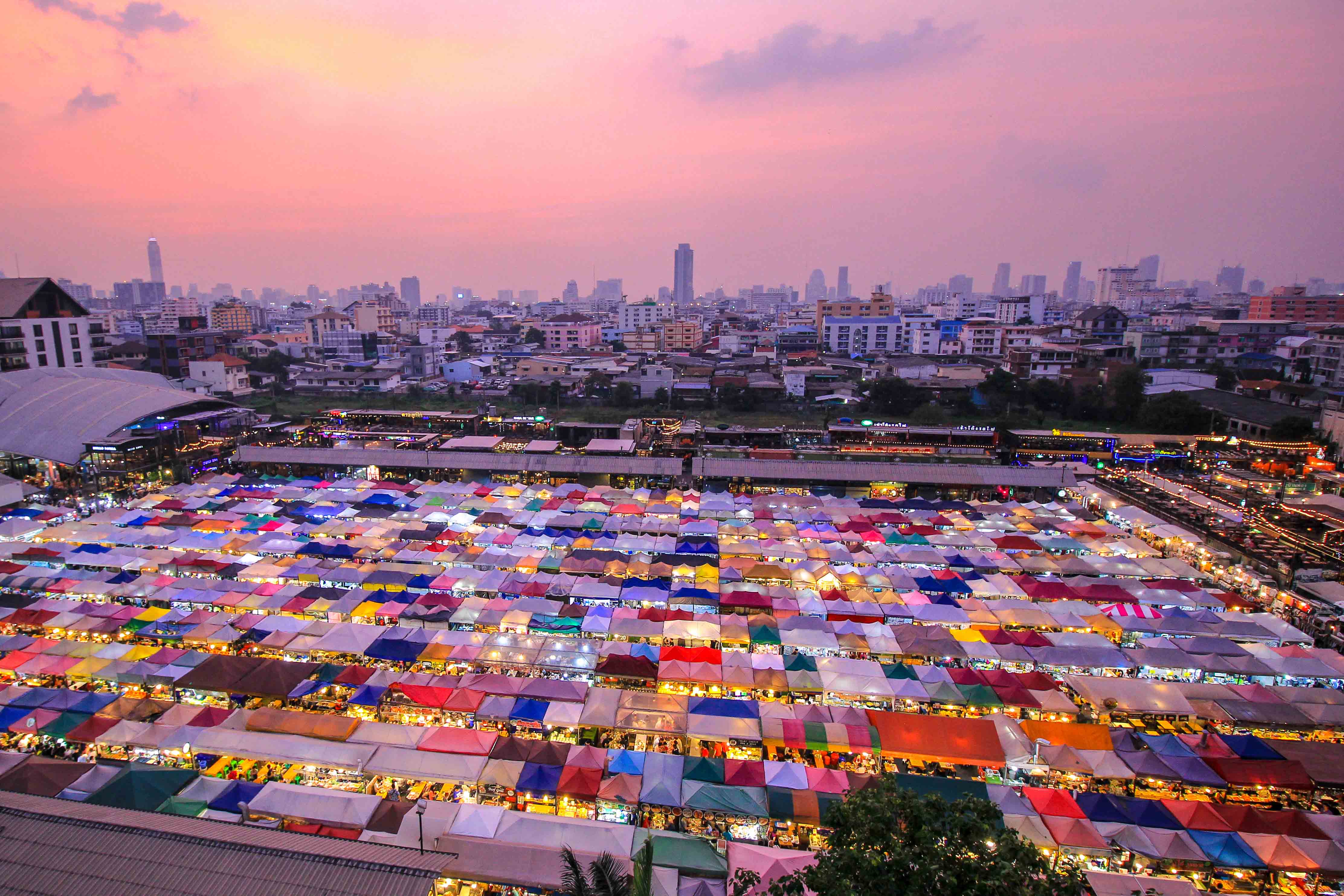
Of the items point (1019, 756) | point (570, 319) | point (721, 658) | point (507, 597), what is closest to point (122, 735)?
point (507, 597)

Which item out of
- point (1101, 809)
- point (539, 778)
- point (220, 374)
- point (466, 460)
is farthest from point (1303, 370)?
point (220, 374)

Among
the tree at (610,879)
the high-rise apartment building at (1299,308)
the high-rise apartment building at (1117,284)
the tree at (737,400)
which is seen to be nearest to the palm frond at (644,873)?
the tree at (610,879)

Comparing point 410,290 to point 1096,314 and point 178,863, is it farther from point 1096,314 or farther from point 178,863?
point 178,863

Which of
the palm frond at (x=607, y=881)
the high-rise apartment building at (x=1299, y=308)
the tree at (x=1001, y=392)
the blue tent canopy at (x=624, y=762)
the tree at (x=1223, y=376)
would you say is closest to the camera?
the palm frond at (x=607, y=881)

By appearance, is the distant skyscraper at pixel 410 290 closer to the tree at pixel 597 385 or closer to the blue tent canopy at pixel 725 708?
the tree at pixel 597 385

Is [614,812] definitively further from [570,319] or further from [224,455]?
[570,319]

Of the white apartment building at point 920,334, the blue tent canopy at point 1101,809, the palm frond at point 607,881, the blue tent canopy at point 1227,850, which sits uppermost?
the white apartment building at point 920,334
